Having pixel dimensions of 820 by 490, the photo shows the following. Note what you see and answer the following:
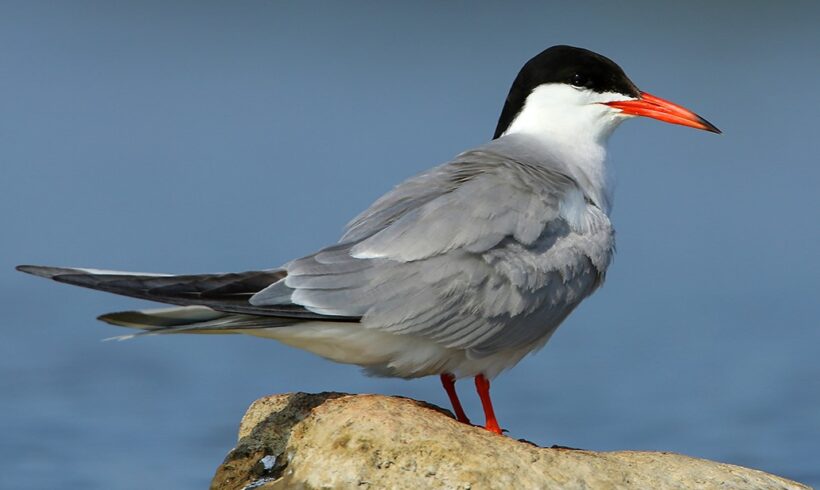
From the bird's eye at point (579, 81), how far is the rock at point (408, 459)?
6.19 ft

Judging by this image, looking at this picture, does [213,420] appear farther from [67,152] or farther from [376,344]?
[67,152]

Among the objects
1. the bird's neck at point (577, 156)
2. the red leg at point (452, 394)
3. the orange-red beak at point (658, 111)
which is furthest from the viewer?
the orange-red beak at point (658, 111)

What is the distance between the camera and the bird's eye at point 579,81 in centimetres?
648

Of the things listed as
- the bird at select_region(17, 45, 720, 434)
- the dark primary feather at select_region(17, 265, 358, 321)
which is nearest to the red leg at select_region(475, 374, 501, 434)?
the bird at select_region(17, 45, 720, 434)

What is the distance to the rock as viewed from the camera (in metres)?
4.75

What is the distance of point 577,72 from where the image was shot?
21.2 ft

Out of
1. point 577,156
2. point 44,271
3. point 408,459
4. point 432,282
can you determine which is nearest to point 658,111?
point 577,156

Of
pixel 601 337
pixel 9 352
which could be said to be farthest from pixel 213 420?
pixel 601 337

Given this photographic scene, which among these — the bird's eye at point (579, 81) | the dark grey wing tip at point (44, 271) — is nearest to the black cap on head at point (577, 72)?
the bird's eye at point (579, 81)

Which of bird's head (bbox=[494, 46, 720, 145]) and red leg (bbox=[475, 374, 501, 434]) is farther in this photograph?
bird's head (bbox=[494, 46, 720, 145])

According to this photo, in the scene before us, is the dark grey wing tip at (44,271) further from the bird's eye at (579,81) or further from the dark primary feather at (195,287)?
the bird's eye at (579,81)

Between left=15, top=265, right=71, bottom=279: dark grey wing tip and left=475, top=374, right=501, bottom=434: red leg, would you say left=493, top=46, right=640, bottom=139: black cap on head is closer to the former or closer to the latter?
left=475, top=374, right=501, bottom=434: red leg

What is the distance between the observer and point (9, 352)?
8.58m

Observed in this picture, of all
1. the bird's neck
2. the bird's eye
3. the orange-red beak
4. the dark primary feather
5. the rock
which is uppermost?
the bird's eye
